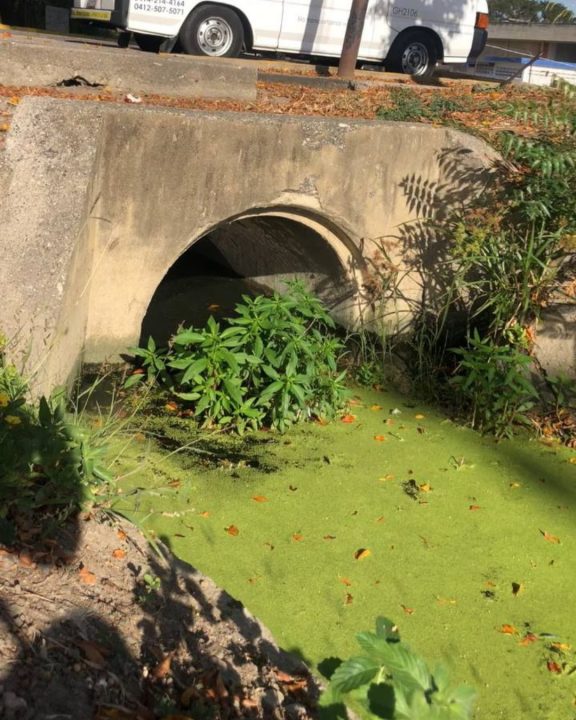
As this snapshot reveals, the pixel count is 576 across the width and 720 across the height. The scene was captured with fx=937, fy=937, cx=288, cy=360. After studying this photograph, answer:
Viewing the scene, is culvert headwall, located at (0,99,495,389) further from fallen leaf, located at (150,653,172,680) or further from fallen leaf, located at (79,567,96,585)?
fallen leaf, located at (150,653,172,680)

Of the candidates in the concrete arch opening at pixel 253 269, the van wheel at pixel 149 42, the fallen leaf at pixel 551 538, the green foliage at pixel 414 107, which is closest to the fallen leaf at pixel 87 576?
the fallen leaf at pixel 551 538

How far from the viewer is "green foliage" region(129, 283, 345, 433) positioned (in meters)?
5.58

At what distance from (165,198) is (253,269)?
2.73 metres

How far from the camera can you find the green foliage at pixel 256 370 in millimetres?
5582

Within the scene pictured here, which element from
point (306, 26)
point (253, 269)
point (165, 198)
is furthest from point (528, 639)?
point (306, 26)

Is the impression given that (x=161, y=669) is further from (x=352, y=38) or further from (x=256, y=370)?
(x=352, y=38)

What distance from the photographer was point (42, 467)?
124 inches

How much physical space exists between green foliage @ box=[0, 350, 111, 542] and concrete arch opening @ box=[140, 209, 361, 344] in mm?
3338

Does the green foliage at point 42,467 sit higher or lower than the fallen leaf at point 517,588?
higher

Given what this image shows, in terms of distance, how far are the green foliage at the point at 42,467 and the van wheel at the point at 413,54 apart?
31.9 feet

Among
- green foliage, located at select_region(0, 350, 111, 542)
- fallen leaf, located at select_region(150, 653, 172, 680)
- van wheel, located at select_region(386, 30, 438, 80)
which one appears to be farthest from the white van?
fallen leaf, located at select_region(150, 653, 172, 680)

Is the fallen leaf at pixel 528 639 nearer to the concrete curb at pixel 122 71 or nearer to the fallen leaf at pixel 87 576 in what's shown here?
the fallen leaf at pixel 87 576

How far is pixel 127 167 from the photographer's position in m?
5.92

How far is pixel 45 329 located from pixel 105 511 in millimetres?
1755
